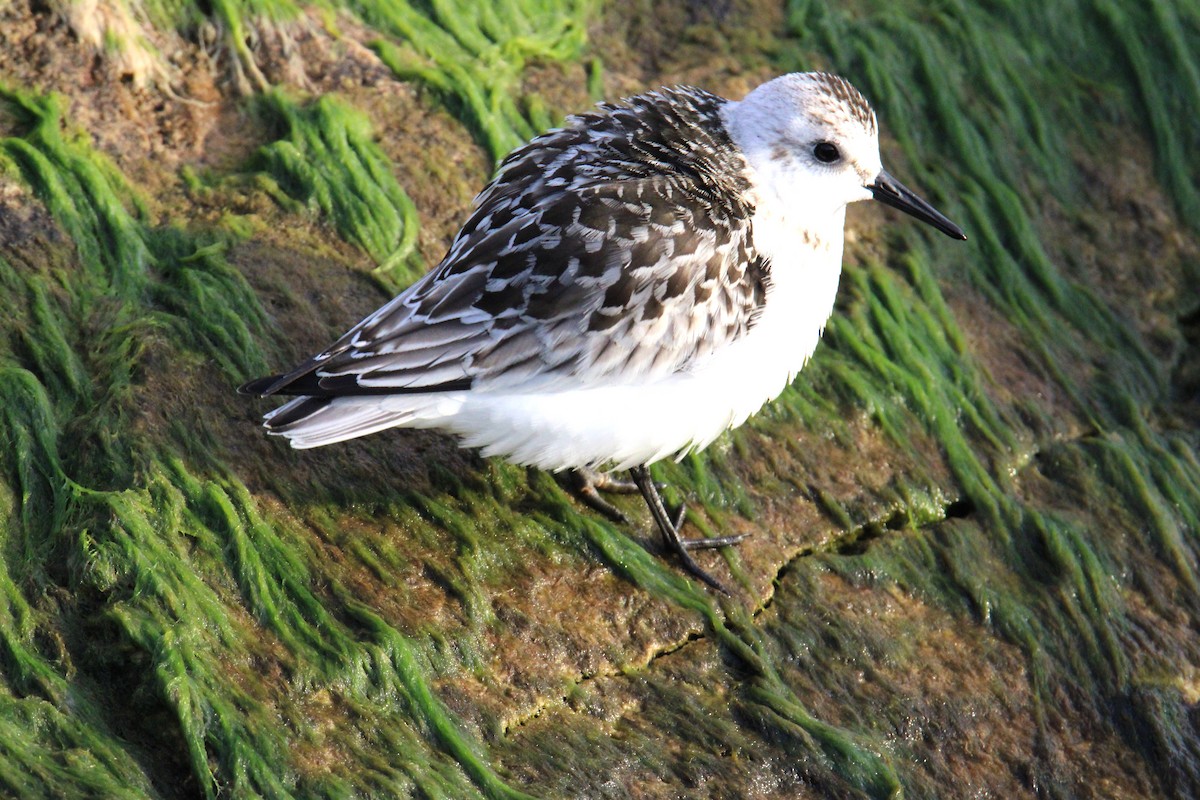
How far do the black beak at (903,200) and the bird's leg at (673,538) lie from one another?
1.30m

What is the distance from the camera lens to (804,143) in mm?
4312

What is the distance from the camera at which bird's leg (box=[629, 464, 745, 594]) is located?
4297mm

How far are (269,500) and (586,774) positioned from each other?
1.28 m

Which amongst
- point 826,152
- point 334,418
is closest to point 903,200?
point 826,152

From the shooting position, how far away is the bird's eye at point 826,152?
433 cm

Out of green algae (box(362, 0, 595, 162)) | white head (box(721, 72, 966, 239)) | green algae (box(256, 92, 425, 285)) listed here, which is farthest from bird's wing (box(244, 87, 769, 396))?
green algae (box(362, 0, 595, 162))

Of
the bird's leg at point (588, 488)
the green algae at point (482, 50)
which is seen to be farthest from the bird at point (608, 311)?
the green algae at point (482, 50)

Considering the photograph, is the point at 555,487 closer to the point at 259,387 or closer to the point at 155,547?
the point at 259,387

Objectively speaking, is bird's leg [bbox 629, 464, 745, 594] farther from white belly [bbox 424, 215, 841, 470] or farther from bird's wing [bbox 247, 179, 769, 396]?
bird's wing [bbox 247, 179, 769, 396]

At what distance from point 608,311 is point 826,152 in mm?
1062

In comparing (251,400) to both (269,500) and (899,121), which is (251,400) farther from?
(899,121)

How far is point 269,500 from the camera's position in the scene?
396 cm

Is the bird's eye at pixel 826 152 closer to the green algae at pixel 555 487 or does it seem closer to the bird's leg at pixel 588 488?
the green algae at pixel 555 487

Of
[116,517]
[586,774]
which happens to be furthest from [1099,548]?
[116,517]
